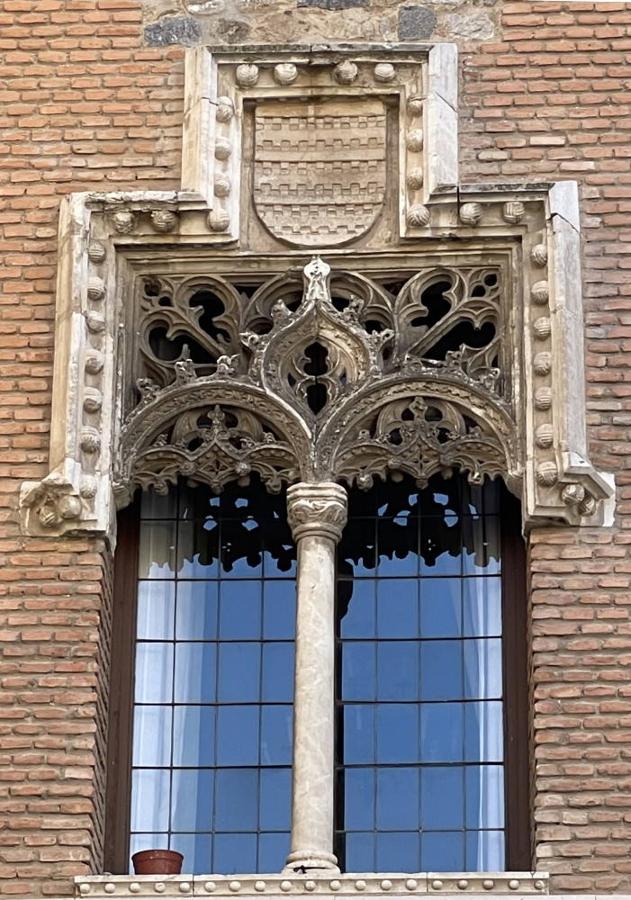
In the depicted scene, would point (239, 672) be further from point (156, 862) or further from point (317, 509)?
point (156, 862)

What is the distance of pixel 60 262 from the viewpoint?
14211mm

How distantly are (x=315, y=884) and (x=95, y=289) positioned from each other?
2.94 meters

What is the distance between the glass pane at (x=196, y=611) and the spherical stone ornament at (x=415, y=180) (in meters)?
2.00

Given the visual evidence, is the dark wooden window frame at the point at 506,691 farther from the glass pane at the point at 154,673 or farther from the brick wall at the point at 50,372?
the brick wall at the point at 50,372

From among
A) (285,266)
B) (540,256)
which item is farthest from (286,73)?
(540,256)

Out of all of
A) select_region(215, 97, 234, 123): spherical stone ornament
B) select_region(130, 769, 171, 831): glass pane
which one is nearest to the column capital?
select_region(130, 769, 171, 831): glass pane

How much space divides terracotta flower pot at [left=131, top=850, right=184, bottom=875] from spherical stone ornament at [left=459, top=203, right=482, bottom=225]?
3130mm

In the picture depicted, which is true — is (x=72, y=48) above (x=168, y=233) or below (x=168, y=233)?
above

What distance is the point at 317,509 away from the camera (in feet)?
45.2

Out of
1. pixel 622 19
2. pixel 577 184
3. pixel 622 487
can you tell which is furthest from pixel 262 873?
pixel 622 19

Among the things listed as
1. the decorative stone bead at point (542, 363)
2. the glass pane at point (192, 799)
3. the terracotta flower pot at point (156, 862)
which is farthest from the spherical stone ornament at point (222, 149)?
the terracotta flower pot at point (156, 862)

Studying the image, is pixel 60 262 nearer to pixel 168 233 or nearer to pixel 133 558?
pixel 168 233

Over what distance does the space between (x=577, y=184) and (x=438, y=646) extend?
7.18 feet

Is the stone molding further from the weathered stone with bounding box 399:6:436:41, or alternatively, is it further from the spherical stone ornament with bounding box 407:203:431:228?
the weathered stone with bounding box 399:6:436:41
